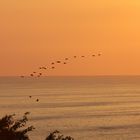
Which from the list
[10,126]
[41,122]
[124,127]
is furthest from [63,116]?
[10,126]

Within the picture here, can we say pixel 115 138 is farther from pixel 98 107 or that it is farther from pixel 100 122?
pixel 98 107

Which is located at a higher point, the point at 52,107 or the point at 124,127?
the point at 52,107

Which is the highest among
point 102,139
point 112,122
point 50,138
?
point 112,122

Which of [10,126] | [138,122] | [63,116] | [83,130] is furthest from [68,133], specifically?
[10,126]

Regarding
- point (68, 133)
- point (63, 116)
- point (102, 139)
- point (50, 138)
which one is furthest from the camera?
point (63, 116)

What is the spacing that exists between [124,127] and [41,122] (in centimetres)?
1370

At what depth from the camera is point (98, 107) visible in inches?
5157

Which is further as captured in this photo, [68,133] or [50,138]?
[68,133]

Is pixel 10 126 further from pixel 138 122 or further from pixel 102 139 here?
pixel 138 122

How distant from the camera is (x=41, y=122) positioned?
315 feet

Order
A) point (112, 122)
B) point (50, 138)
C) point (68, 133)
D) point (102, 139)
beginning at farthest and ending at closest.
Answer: point (112, 122)
point (68, 133)
point (102, 139)
point (50, 138)

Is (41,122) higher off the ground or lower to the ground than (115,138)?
higher

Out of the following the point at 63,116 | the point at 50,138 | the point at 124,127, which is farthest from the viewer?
the point at 63,116

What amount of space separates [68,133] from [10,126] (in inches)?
2286
